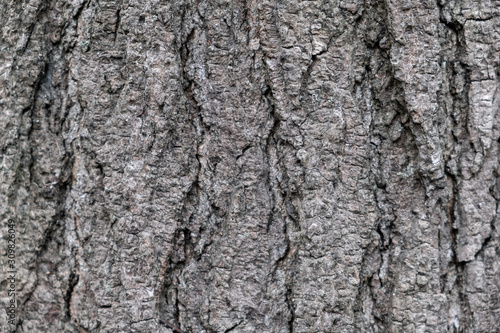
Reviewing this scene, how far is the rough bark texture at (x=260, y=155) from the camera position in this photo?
983 millimetres

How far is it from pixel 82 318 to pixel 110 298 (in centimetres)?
11

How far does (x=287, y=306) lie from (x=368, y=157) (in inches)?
17.3

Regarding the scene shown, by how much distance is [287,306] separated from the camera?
102 cm

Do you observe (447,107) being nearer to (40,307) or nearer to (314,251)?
(314,251)

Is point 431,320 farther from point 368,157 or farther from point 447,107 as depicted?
point 447,107

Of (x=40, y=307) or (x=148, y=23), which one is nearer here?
(x=148, y=23)

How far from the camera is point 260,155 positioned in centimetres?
100

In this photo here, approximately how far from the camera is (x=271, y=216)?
1.01 metres

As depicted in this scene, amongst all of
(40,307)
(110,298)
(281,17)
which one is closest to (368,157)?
(281,17)

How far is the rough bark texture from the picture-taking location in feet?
3.22

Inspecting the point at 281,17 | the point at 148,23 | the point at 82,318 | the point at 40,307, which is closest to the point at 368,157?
the point at 281,17

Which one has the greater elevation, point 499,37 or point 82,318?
point 499,37

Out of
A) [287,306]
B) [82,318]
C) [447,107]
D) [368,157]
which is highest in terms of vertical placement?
[447,107]

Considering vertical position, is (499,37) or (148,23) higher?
(499,37)
